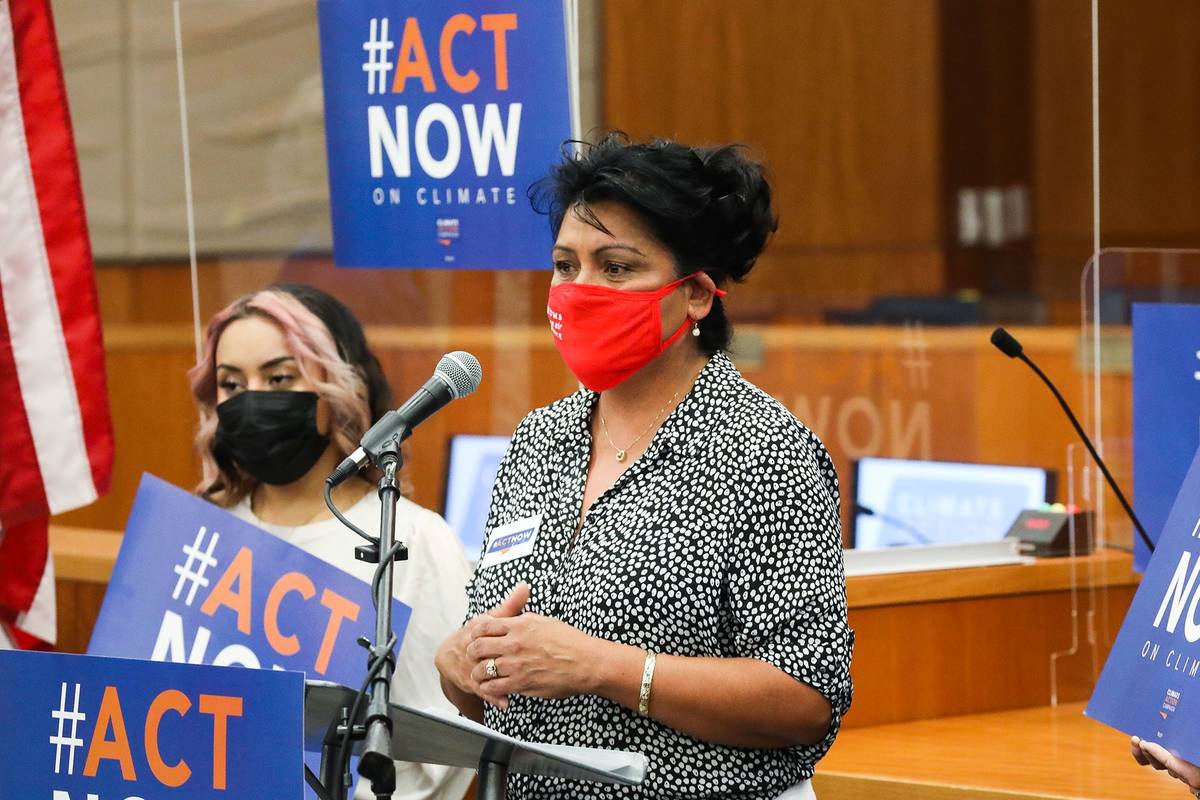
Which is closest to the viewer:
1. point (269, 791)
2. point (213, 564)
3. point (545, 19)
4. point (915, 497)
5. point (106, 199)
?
point (269, 791)

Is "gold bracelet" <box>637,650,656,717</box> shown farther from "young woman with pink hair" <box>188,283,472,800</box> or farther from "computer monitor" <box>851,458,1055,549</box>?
"computer monitor" <box>851,458,1055,549</box>

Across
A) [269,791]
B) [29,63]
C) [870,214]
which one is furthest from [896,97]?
[269,791]

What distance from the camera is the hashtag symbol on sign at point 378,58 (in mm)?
3244

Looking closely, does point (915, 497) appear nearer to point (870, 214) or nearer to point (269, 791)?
point (269, 791)

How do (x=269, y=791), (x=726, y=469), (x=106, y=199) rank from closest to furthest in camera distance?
1. (x=269, y=791)
2. (x=726, y=469)
3. (x=106, y=199)

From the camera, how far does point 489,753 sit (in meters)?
1.79

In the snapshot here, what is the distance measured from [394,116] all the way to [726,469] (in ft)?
4.52

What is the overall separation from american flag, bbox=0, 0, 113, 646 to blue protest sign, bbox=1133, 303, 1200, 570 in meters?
2.02

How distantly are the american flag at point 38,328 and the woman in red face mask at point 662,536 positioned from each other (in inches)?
62.0

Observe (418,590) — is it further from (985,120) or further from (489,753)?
(985,120)

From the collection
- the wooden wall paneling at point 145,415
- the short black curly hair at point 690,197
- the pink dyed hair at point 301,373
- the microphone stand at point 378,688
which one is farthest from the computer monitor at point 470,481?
the microphone stand at point 378,688

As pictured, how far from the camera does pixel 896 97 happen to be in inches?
324

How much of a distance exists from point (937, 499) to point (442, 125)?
1.82 metres

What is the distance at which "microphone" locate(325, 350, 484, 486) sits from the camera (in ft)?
6.16
